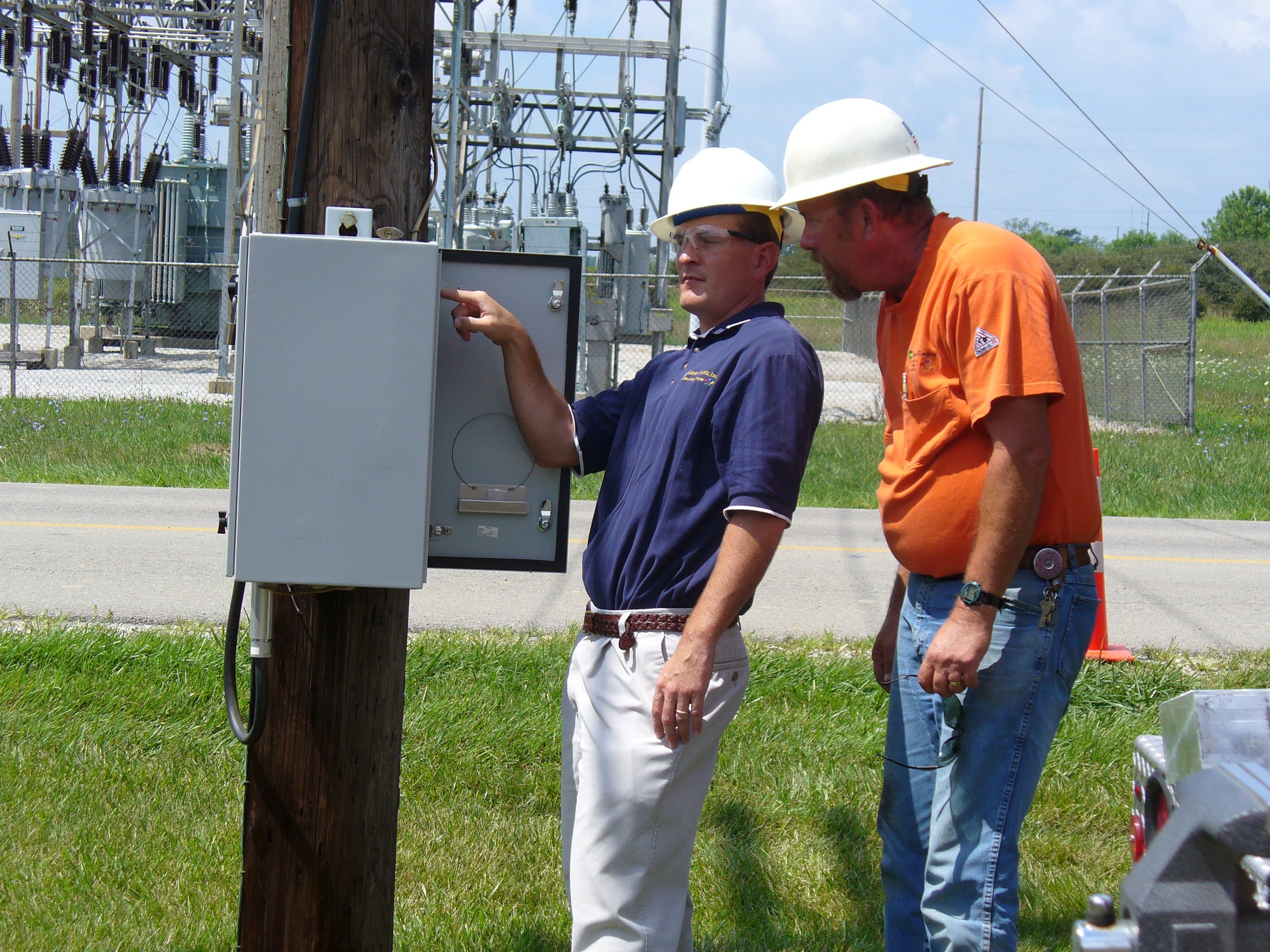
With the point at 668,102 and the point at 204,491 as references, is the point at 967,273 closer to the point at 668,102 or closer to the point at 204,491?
the point at 204,491

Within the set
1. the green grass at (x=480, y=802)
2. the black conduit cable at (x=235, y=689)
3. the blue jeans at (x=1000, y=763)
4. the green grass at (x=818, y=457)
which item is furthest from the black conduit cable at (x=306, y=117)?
the green grass at (x=818, y=457)

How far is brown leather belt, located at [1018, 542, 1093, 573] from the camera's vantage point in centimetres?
254

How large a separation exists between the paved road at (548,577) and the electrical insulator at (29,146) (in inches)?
596

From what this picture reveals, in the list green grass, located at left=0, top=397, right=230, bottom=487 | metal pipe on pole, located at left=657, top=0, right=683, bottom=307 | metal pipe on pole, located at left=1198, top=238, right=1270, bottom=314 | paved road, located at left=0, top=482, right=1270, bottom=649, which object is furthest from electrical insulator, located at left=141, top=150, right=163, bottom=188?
metal pipe on pole, located at left=1198, top=238, right=1270, bottom=314

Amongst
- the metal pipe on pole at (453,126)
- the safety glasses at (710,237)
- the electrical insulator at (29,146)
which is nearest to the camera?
the safety glasses at (710,237)

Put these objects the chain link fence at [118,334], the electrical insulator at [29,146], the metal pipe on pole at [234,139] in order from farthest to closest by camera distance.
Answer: the electrical insulator at [29,146], the chain link fence at [118,334], the metal pipe on pole at [234,139]

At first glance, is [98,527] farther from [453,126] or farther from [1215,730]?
[1215,730]

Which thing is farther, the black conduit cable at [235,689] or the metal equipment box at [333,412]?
the black conduit cable at [235,689]

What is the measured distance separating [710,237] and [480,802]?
2321mm

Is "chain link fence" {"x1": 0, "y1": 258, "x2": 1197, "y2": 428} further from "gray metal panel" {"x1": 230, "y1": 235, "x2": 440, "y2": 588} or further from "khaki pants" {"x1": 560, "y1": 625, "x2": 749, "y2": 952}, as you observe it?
"gray metal panel" {"x1": 230, "y1": 235, "x2": 440, "y2": 588}

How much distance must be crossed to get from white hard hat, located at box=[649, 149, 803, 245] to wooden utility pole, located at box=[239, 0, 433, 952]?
0.59 metres

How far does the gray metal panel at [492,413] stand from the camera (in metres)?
2.69

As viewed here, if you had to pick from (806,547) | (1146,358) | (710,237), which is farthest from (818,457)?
(710,237)

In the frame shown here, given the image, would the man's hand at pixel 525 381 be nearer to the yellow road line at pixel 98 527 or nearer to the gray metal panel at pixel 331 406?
the gray metal panel at pixel 331 406
